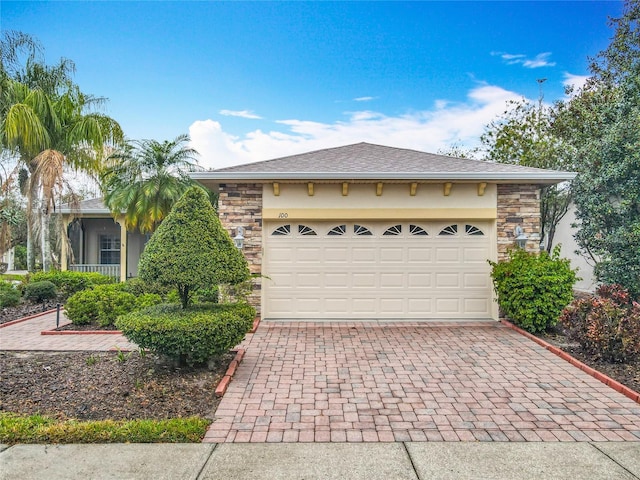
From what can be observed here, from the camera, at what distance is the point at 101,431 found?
345 centimetres

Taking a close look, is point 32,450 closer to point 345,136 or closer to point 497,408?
point 497,408

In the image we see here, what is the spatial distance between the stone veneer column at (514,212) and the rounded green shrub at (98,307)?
8011 mm

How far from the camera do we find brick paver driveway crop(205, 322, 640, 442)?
3588 mm

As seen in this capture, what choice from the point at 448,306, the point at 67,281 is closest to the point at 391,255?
the point at 448,306

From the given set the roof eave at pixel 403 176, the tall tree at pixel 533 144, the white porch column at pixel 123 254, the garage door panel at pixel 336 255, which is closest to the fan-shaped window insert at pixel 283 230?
the garage door panel at pixel 336 255

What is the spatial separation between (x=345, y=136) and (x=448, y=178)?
12.0 metres

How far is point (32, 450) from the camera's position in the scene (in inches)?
127

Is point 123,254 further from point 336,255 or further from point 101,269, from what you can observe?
point 336,255

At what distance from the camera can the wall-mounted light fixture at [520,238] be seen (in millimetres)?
8414

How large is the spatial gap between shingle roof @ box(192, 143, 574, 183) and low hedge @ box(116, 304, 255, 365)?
12.8 feet

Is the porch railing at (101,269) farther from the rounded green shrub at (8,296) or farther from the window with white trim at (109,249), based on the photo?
the rounded green shrub at (8,296)

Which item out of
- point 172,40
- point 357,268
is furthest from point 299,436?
point 172,40

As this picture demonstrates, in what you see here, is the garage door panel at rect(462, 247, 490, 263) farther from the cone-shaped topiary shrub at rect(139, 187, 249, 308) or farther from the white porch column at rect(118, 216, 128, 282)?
the white porch column at rect(118, 216, 128, 282)

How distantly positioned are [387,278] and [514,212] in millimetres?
3151
